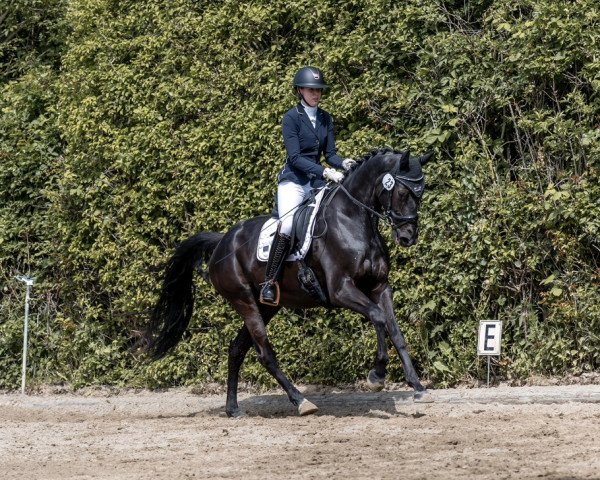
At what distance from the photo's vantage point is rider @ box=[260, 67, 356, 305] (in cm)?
1090

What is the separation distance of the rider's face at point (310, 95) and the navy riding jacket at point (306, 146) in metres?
0.09

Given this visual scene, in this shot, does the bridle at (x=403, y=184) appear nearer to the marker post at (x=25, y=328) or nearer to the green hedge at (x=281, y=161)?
the green hedge at (x=281, y=161)

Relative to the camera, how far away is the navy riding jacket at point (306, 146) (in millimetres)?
10883

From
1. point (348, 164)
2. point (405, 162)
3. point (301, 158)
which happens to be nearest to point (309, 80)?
point (301, 158)

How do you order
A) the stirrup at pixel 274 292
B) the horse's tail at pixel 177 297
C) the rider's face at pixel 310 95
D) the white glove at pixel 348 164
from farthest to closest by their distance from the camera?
the horse's tail at pixel 177 297
the stirrup at pixel 274 292
the rider's face at pixel 310 95
the white glove at pixel 348 164

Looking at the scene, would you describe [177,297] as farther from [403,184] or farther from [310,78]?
[403,184]

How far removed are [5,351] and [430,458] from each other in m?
8.73

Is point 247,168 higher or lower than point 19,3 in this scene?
lower

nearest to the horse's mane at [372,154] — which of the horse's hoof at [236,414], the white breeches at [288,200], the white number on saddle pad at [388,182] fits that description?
the white number on saddle pad at [388,182]

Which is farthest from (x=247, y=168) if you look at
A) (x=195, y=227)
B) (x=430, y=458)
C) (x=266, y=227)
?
(x=430, y=458)

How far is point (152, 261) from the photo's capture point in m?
14.0

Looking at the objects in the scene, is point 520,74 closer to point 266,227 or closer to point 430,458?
point 266,227

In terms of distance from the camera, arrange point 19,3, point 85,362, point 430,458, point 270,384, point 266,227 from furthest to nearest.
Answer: point 19,3 < point 85,362 < point 270,384 < point 266,227 < point 430,458

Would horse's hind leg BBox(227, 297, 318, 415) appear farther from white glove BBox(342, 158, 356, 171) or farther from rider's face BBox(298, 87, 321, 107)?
rider's face BBox(298, 87, 321, 107)
